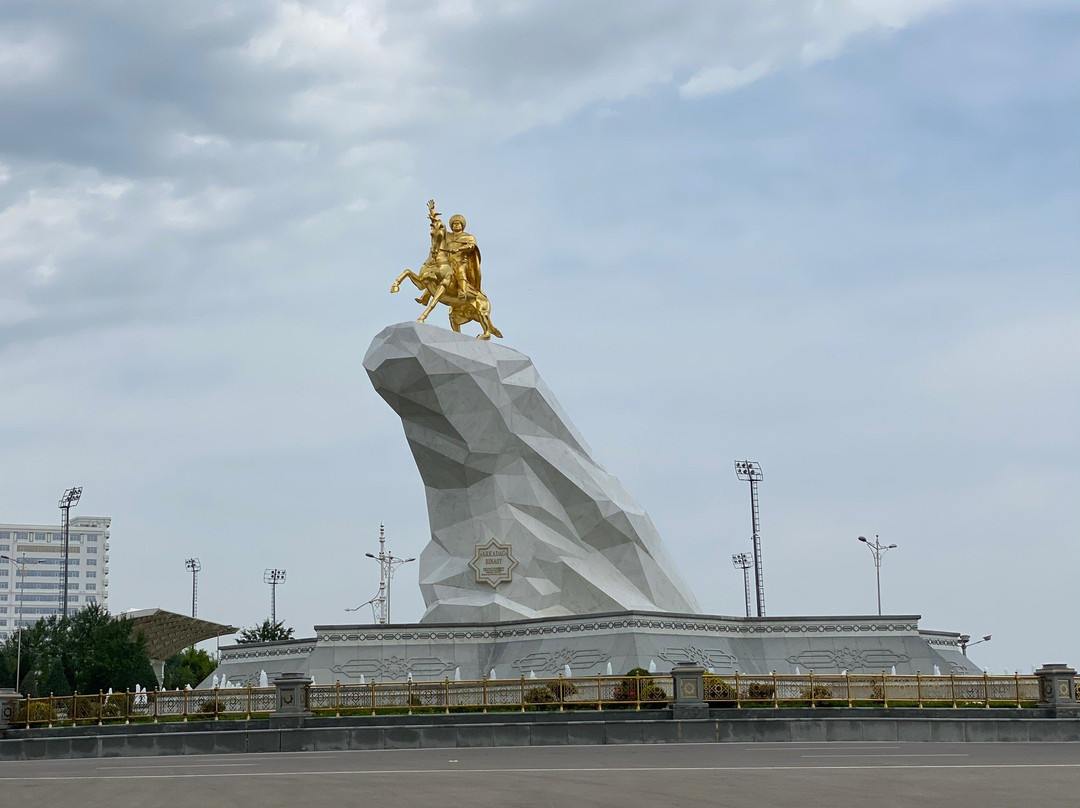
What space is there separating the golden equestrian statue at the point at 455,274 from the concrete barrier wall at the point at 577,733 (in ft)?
50.3

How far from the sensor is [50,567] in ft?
498

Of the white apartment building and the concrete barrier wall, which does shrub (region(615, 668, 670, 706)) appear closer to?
the concrete barrier wall

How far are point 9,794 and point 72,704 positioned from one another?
13.5 metres

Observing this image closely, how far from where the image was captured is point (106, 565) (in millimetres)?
Result: 158125

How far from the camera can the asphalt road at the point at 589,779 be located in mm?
11078

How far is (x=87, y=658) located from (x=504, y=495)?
2527 centimetres

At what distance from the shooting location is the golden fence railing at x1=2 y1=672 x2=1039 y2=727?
23.7m

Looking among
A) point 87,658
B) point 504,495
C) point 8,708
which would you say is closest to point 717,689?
point 504,495

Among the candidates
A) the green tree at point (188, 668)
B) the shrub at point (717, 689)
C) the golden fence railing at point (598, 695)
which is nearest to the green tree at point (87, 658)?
the green tree at point (188, 668)

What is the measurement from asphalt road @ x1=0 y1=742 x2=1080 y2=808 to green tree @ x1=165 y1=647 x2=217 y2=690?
53498 mm

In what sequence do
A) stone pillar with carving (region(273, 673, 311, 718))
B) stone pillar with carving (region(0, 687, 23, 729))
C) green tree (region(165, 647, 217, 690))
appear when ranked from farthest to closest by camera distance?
green tree (region(165, 647, 217, 690)) → stone pillar with carving (region(0, 687, 23, 729)) → stone pillar with carving (region(273, 673, 311, 718))

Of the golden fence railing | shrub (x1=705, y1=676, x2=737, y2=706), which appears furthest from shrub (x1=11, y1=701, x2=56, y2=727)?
shrub (x1=705, y1=676, x2=737, y2=706)

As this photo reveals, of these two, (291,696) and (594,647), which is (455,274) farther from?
(291,696)

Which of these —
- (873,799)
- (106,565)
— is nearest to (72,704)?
(873,799)
